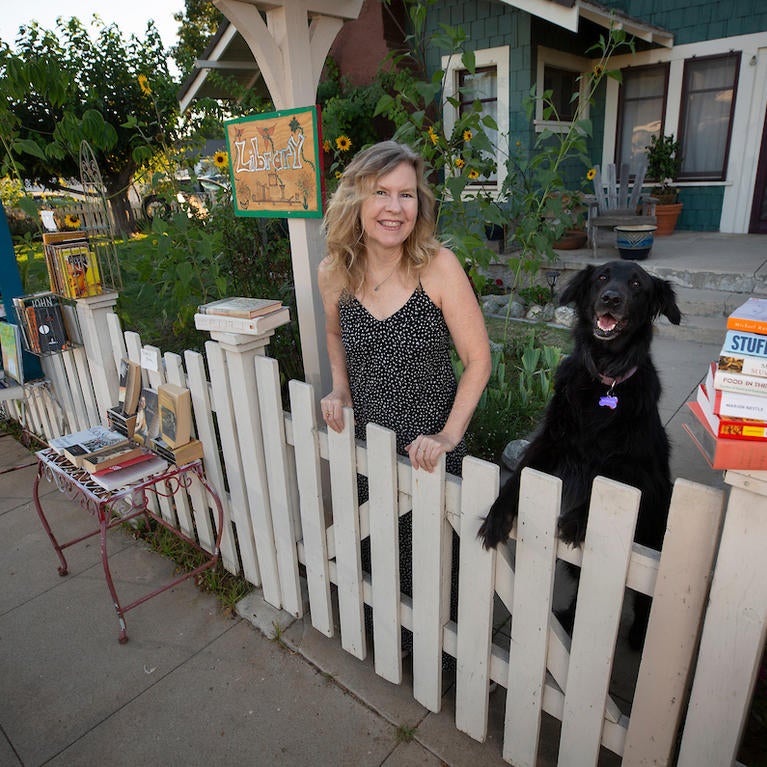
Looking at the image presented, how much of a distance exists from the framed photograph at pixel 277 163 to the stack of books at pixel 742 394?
1.50 metres

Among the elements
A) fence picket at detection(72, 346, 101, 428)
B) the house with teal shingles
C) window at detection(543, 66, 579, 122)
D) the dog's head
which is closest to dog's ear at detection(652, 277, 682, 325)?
the dog's head

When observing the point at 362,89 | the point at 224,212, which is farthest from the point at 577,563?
the point at 362,89

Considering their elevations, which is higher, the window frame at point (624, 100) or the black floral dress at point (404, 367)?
the window frame at point (624, 100)

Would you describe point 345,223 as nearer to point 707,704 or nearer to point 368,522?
point 368,522

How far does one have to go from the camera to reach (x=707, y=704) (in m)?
1.27

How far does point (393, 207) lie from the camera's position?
5.54ft

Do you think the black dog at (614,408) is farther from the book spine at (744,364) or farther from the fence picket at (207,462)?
the fence picket at (207,462)

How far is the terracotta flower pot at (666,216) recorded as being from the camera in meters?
7.96

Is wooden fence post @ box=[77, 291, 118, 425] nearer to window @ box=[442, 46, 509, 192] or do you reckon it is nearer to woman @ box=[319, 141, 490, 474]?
woman @ box=[319, 141, 490, 474]

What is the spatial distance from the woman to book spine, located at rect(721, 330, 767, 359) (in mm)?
781

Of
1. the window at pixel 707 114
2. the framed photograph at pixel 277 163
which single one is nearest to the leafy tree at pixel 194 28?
the window at pixel 707 114

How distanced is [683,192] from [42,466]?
29.5 ft

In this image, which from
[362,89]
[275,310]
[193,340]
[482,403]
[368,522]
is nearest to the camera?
[368,522]

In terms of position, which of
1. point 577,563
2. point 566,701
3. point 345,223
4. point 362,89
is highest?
point 362,89
